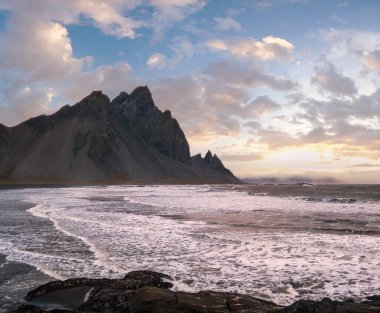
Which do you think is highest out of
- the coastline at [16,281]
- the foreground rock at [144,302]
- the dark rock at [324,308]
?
the dark rock at [324,308]

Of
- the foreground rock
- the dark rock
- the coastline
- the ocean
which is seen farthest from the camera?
the ocean

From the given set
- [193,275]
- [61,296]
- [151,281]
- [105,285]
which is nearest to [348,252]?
[193,275]

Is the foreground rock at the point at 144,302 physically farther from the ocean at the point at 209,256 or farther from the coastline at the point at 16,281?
the ocean at the point at 209,256

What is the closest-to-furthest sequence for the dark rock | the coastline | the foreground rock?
the dark rock, the foreground rock, the coastline

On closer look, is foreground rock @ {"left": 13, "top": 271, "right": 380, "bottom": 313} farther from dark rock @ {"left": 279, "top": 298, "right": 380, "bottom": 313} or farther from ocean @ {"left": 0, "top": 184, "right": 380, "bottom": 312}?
ocean @ {"left": 0, "top": 184, "right": 380, "bottom": 312}

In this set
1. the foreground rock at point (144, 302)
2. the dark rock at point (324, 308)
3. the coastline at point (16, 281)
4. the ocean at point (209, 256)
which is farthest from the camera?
the ocean at point (209, 256)

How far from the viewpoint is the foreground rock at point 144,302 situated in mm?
8195

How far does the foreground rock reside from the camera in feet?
26.9

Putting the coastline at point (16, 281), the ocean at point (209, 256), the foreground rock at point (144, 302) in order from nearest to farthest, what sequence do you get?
the foreground rock at point (144, 302)
the coastline at point (16, 281)
the ocean at point (209, 256)

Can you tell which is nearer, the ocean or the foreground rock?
the foreground rock

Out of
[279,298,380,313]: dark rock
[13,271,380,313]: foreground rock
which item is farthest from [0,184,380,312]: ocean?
[279,298,380,313]: dark rock

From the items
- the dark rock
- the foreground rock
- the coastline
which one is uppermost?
the dark rock

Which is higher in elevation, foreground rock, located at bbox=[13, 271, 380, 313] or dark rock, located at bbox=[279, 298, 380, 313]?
dark rock, located at bbox=[279, 298, 380, 313]

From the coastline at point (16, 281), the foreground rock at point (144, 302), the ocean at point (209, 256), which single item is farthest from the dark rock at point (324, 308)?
the coastline at point (16, 281)
